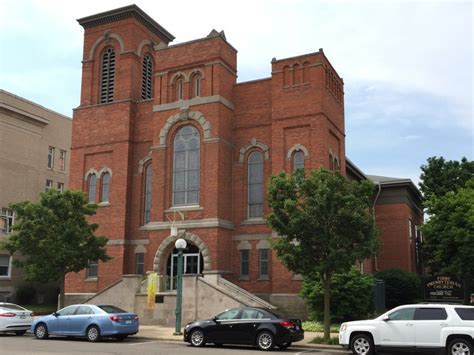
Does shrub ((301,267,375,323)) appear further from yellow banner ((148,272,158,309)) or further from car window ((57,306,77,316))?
car window ((57,306,77,316))

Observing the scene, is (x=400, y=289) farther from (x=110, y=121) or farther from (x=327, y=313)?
(x=110, y=121)

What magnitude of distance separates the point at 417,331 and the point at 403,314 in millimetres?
636

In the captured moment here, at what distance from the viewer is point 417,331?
1623 centimetres

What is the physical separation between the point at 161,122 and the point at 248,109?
531 cm

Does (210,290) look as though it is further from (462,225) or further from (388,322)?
(462,225)

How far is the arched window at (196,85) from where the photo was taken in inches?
1320

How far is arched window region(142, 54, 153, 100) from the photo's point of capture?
38281 mm

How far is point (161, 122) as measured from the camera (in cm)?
3400

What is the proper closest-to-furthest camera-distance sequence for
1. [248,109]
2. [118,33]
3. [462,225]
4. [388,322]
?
[388,322] < [462,225] < [248,109] < [118,33]

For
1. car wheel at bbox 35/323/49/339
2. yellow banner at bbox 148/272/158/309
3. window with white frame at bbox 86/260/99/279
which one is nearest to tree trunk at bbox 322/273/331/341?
yellow banner at bbox 148/272/158/309

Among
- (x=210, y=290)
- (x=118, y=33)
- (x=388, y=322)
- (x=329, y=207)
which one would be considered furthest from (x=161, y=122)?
(x=388, y=322)

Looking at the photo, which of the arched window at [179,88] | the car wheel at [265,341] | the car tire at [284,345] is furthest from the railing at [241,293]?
the arched window at [179,88]

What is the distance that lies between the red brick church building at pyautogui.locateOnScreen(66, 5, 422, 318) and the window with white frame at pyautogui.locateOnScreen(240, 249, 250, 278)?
0.06m

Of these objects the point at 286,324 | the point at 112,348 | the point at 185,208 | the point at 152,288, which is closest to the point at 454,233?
the point at 185,208
